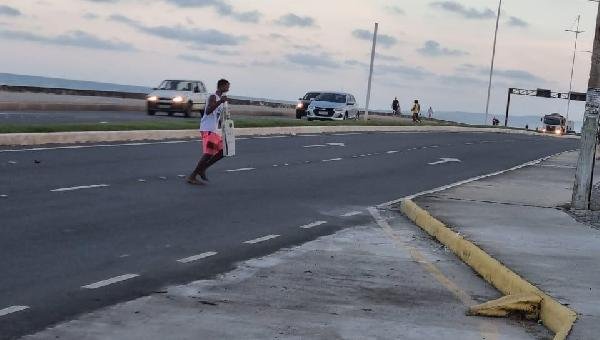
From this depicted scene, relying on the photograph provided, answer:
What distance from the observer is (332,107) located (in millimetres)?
55188

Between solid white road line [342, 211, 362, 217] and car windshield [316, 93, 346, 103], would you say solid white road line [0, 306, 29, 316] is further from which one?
car windshield [316, 93, 346, 103]

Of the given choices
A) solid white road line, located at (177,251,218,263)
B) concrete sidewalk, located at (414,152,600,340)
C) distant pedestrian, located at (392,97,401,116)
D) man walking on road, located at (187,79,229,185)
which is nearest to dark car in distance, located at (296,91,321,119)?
distant pedestrian, located at (392,97,401,116)

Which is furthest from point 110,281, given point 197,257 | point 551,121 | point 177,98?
point 551,121

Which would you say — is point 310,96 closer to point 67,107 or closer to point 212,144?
point 67,107

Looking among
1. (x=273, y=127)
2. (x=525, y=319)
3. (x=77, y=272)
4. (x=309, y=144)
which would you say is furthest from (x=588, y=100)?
(x=273, y=127)

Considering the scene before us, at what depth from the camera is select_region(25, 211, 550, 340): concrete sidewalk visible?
7218 millimetres

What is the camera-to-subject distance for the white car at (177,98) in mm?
48625

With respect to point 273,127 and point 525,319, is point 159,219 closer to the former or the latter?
point 525,319

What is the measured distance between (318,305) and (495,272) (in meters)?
2.55

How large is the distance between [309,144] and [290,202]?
18.4 m

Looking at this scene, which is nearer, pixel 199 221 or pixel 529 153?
pixel 199 221

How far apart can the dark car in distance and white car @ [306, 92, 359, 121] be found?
3437 mm

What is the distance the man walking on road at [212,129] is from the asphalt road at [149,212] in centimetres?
48

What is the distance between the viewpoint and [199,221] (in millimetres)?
13539
